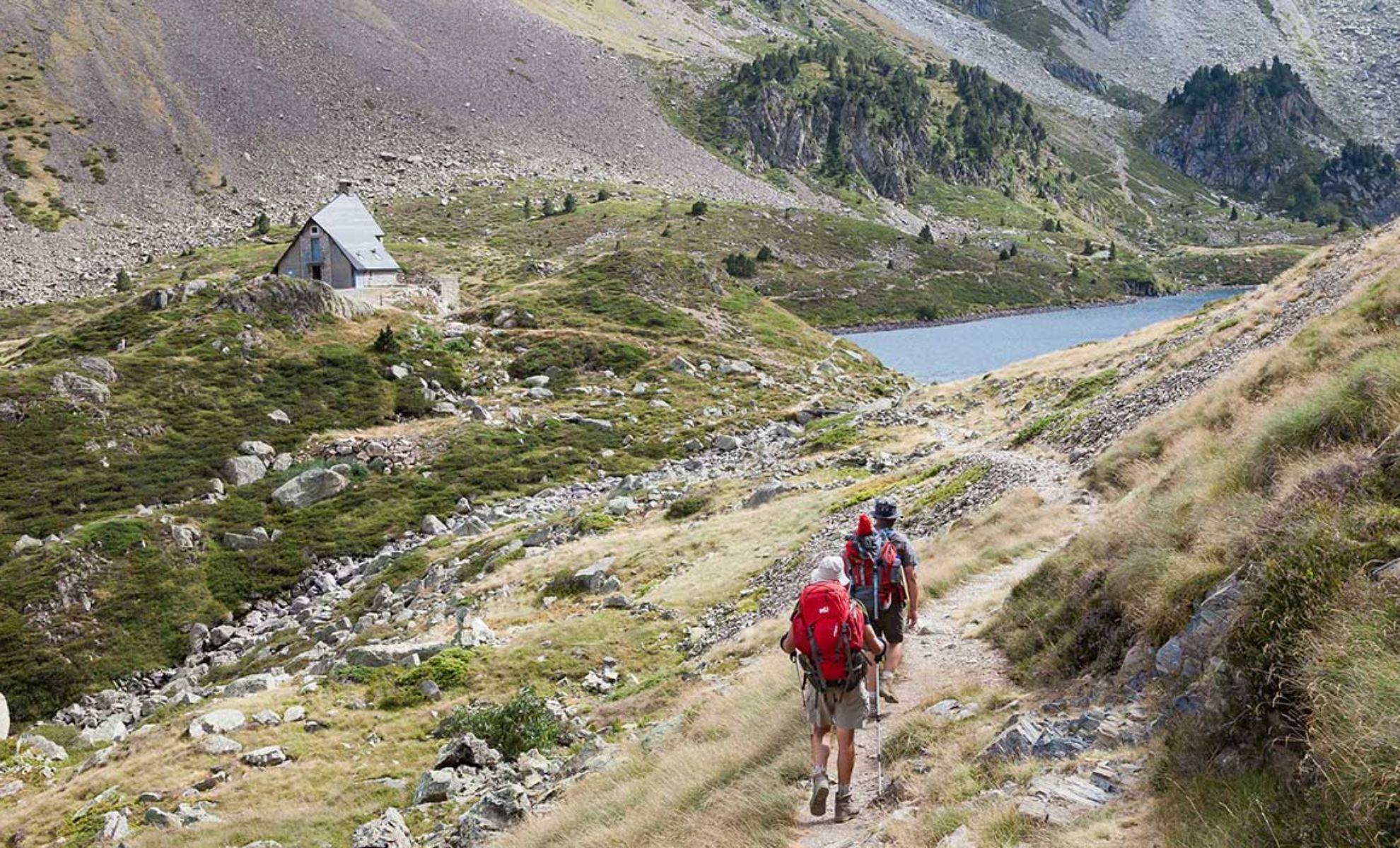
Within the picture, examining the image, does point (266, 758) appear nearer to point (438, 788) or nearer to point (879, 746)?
point (438, 788)

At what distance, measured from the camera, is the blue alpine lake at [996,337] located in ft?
353

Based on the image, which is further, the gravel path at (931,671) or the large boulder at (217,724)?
the large boulder at (217,724)

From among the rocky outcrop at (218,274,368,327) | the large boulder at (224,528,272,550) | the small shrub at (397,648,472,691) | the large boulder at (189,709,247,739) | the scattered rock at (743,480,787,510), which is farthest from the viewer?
the rocky outcrop at (218,274,368,327)

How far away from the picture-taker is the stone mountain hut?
260 ft

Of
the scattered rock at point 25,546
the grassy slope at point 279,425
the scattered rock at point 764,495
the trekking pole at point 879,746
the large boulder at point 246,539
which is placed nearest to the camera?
the trekking pole at point 879,746

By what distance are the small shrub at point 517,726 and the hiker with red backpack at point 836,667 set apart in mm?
11638

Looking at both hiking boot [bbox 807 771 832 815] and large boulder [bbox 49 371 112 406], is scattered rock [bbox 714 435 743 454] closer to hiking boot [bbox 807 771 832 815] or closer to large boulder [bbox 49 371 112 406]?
large boulder [bbox 49 371 112 406]

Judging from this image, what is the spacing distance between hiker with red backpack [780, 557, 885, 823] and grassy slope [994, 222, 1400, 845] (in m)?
3.00

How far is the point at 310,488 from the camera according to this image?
1960 inches

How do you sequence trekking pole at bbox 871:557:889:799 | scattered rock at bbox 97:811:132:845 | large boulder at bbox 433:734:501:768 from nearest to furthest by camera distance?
trekking pole at bbox 871:557:889:799 → scattered rock at bbox 97:811:132:845 → large boulder at bbox 433:734:501:768

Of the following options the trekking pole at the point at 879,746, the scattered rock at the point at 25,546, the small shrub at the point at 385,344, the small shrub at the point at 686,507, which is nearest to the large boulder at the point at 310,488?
the scattered rock at the point at 25,546

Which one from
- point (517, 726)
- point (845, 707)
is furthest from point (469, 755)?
point (845, 707)

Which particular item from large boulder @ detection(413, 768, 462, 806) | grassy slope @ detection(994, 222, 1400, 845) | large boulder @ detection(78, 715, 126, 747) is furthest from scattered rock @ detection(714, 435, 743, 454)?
grassy slope @ detection(994, 222, 1400, 845)

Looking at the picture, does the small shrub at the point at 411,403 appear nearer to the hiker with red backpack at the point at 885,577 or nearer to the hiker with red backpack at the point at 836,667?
the hiker with red backpack at the point at 885,577
